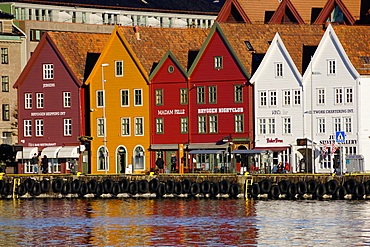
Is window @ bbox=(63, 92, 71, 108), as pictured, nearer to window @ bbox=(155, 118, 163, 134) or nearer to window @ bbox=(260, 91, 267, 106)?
window @ bbox=(155, 118, 163, 134)

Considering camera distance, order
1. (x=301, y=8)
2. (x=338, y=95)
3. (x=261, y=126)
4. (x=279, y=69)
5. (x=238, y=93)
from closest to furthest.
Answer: (x=338, y=95)
(x=279, y=69)
(x=261, y=126)
(x=238, y=93)
(x=301, y=8)

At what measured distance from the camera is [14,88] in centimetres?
14425

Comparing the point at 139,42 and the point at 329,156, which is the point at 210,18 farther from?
the point at 329,156

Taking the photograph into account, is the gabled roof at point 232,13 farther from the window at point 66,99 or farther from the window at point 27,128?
the window at point 27,128

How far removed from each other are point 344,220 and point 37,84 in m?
59.6

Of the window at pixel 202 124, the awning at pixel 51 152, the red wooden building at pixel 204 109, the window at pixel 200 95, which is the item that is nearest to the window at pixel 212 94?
the red wooden building at pixel 204 109

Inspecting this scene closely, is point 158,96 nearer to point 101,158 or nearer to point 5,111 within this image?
point 101,158

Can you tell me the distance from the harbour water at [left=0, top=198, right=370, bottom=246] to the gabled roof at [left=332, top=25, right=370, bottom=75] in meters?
23.0

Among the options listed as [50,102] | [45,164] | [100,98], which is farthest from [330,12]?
[45,164]

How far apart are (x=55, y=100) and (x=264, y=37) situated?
74.2 ft

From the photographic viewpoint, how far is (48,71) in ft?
461

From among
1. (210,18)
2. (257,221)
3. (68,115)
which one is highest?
(210,18)


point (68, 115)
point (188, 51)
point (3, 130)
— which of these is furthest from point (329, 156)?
point (3, 130)

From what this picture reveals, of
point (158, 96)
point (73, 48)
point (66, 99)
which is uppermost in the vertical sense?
point (73, 48)
